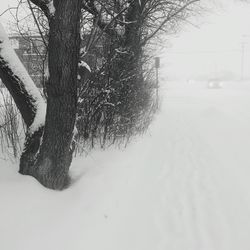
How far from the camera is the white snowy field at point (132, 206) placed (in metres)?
3.31

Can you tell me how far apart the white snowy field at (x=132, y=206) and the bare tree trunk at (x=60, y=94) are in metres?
0.27

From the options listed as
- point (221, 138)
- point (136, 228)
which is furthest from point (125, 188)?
point (221, 138)

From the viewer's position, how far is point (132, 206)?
430cm

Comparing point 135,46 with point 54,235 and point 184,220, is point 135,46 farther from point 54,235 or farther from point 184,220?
point 54,235

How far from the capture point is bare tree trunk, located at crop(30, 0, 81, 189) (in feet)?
12.4

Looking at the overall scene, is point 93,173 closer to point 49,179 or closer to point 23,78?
point 49,179

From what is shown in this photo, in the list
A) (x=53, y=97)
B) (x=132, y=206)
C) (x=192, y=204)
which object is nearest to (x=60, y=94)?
(x=53, y=97)

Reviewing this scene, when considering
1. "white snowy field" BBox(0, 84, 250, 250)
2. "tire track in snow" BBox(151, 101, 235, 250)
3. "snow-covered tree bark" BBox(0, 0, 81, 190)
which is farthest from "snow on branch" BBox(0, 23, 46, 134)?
"tire track in snow" BBox(151, 101, 235, 250)

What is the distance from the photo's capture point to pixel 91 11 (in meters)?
6.28

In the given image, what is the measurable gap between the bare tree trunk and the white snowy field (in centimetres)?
27

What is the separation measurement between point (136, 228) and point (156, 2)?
25.4 feet

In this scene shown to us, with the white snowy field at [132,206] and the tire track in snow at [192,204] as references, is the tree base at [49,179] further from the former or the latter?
the tire track in snow at [192,204]

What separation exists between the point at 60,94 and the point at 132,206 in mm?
1762

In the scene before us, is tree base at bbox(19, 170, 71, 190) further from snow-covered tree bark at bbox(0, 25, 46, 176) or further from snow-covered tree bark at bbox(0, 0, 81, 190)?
snow-covered tree bark at bbox(0, 25, 46, 176)
